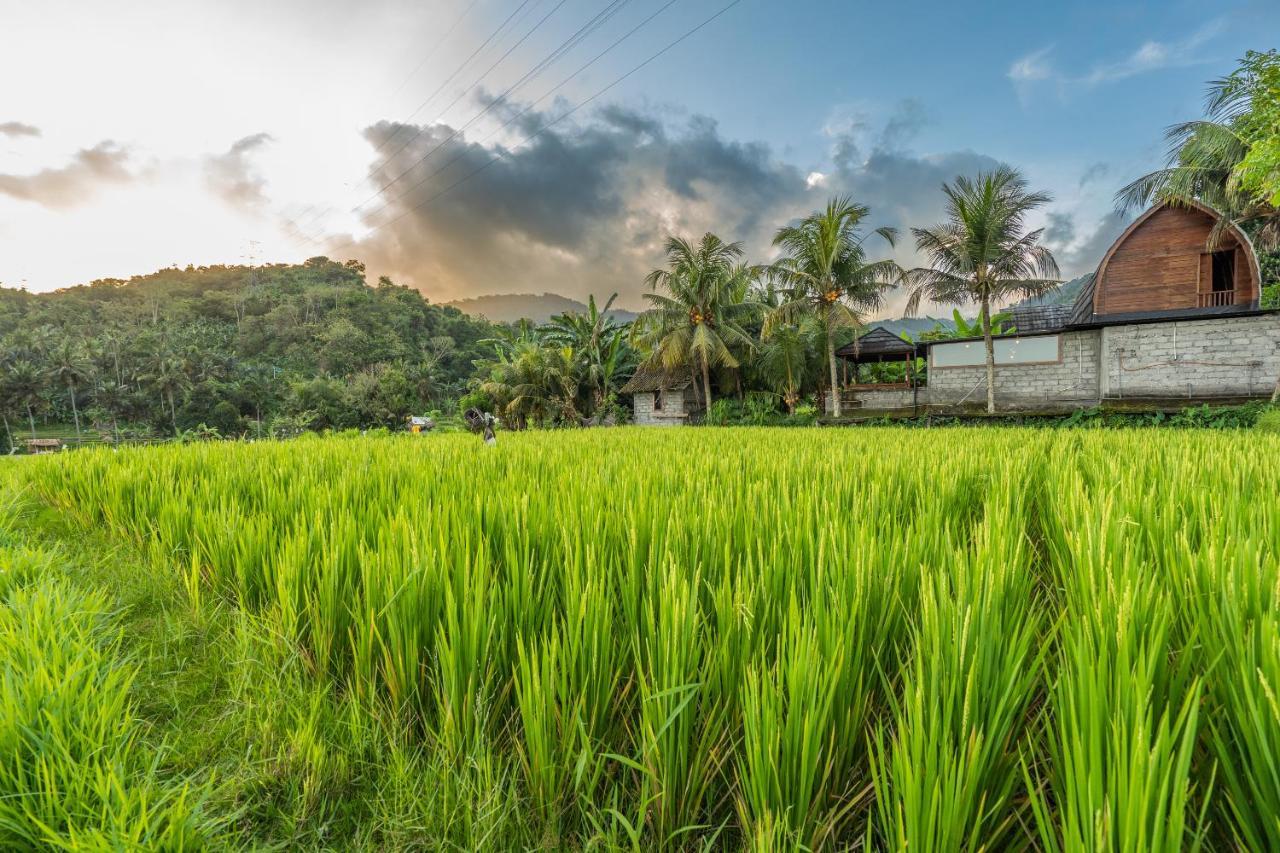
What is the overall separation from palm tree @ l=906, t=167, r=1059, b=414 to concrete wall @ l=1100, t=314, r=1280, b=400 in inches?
112

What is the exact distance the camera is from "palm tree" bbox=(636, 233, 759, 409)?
20.6 m

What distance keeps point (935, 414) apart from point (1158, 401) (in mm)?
5311

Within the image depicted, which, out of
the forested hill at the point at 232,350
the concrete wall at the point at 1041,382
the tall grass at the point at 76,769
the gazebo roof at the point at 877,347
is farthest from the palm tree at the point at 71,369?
the concrete wall at the point at 1041,382

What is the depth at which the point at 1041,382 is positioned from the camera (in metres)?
16.3

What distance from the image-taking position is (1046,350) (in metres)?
16.3

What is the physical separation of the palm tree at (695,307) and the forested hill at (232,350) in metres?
27.4

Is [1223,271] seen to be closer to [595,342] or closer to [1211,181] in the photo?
[1211,181]

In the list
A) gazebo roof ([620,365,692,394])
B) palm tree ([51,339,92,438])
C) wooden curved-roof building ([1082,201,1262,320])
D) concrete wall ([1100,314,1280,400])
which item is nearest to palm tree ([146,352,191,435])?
palm tree ([51,339,92,438])

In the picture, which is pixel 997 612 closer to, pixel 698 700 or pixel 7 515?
pixel 698 700

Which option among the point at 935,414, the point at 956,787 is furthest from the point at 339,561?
the point at 935,414

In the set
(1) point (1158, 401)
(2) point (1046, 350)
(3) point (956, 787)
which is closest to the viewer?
(3) point (956, 787)

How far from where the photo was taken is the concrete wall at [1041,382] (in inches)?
616

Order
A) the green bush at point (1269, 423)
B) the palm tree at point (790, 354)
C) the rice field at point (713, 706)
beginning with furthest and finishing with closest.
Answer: the palm tree at point (790, 354) → the green bush at point (1269, 423) → the rice field at point (713, 706)

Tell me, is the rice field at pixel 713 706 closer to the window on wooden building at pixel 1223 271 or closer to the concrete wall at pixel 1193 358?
the concrete wall at pixel 1193 358
